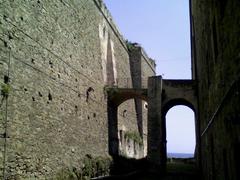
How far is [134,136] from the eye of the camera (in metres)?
27.7

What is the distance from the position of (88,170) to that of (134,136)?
1226 centimetres

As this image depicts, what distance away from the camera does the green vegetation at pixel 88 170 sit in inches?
527

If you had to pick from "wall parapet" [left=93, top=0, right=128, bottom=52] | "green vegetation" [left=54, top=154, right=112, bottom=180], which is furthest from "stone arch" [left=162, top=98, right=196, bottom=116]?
"wall parapet" [left=93, top=0, right=128, bottom=52]

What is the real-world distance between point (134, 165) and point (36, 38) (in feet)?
44.6

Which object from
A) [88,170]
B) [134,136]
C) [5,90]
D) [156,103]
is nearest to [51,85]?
[5,90]

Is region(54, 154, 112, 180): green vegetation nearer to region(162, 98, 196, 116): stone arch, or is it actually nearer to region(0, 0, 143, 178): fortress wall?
region(0, 0, 143, 178): fortress wall

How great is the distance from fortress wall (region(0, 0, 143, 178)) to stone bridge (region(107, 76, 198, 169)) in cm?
166

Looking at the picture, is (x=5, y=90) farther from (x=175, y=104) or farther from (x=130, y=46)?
(x=130, y=46)

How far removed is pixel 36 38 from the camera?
1202 centimetres

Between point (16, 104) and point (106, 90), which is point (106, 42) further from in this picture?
point (16, 104)

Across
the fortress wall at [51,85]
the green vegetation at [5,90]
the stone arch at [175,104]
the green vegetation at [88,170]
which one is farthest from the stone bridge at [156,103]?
the green vegetation at [5,90]

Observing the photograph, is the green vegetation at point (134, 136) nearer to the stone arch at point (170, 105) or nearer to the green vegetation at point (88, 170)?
the stone arch at point (170, 105)

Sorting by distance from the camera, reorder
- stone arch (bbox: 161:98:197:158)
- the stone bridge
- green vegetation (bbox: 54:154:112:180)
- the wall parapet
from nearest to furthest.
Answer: green vegetation (bbox: 54:154:112:180) → the wall parapet → the stone bridge → stone arch (bbox: 161:98:197:158)

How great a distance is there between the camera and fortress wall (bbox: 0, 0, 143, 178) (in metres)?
10.2
